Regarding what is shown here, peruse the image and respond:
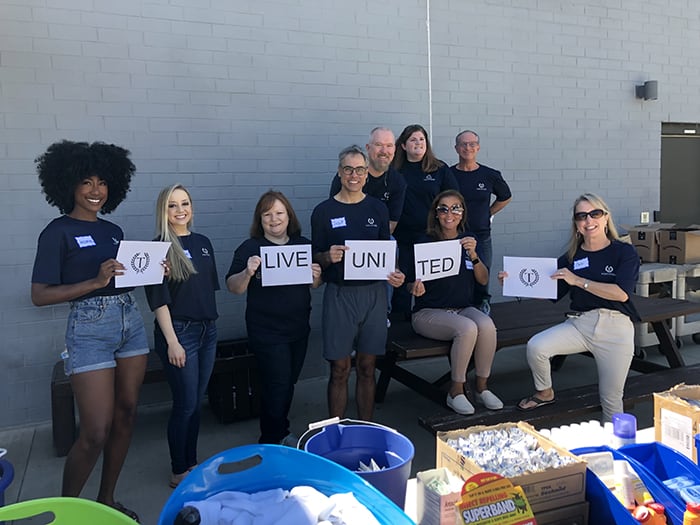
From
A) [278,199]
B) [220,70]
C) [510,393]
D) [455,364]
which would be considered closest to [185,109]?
[220,70]

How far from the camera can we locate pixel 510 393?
5082 millimetres

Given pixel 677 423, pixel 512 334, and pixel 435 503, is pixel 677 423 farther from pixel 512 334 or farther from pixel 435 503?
pixel 512 334

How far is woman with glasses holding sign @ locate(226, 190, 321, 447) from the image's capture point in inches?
140

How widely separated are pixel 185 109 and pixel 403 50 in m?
2.28

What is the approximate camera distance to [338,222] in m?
3.67

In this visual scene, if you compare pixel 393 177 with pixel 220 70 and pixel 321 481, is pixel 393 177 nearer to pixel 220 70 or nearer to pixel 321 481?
pixel 220 70

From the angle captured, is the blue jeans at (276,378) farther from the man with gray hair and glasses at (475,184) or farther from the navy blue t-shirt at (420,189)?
the man with gray hair and glasses at (475,184)

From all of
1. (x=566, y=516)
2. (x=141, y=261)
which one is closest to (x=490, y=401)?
(x=566, y=516)

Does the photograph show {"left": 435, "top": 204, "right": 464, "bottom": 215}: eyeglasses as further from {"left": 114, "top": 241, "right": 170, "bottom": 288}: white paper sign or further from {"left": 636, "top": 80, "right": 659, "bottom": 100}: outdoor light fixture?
{"left": 636, "top": 80, "right": 659, "bottom": 100}: outdoor light fixture

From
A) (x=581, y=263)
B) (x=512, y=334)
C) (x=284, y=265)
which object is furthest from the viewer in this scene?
(x=512, y=334)

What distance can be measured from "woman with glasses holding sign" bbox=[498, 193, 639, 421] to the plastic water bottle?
2171 mm

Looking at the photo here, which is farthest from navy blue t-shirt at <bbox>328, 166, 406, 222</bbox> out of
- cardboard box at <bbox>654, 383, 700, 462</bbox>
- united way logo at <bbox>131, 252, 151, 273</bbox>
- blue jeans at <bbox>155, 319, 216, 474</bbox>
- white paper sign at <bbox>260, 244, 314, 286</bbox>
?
cardboard box at <bbox>654, 383, 700, 462</bbox>

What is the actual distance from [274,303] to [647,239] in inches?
195

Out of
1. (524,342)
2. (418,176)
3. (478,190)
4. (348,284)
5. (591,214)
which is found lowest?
(524,342)
